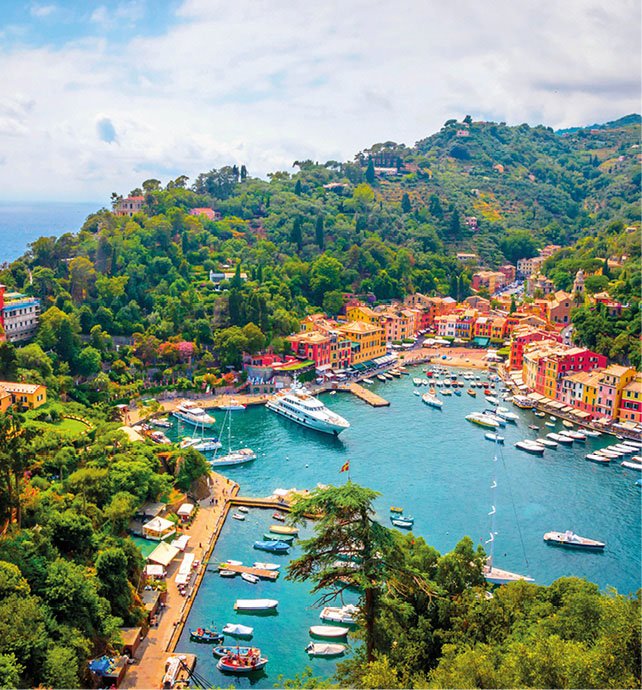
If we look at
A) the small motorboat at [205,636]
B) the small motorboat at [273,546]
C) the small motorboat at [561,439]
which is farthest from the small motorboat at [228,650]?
the small motorboat at [561,439]

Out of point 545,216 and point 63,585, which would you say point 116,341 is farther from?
point 545,216

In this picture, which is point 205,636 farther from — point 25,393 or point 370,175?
point 370,175

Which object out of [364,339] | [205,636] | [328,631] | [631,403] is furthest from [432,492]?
[364,339]

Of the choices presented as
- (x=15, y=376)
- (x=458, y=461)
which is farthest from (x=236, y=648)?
(x=15, y=376)

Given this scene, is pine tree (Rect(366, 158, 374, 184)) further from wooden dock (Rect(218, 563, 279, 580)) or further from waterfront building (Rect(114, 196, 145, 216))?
wooden dock (Rect(218, 563, 279, 580))

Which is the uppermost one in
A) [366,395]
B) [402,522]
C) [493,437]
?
[366,395]

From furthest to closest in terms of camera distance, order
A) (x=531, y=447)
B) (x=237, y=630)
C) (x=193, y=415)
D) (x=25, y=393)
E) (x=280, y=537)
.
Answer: (x=193, y=415)
(x=531, y=447)
(x=25, y=393)
(x=280, y=537)
(x=237, y=630)

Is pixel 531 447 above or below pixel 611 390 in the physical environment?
below
